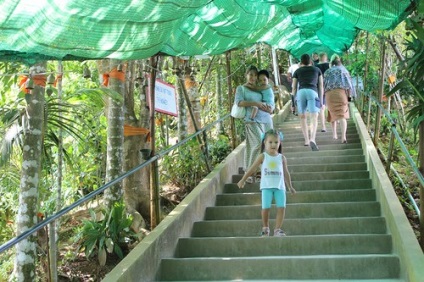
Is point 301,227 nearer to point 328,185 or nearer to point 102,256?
point 328,185

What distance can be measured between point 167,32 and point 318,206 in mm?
2975

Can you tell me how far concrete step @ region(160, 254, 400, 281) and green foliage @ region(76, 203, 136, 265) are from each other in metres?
1.61

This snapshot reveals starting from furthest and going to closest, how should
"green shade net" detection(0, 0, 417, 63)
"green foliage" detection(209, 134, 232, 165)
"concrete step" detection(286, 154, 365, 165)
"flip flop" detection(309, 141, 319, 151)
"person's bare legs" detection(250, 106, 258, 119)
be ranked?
"green foliage" detection(209, 134, 232, 165) < "flip flop" detection(309, 141, 319, 151) < "concrete step" detection(286, 154, 365, 165) < "person's bare legs" detection(250, 106, 258, 119) < "green shade net" detection(0, 0, 417, 63)

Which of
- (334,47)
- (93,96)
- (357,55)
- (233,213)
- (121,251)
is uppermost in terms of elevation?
(334,47)

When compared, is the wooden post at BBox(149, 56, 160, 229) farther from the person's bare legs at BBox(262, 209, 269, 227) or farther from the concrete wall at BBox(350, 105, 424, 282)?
the concrete wall at BBox(350, 105, 424, 282)

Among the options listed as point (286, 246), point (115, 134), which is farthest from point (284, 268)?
point (115, 134)

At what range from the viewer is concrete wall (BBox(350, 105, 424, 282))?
3.68 metres

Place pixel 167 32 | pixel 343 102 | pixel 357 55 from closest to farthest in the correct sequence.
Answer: pixel 167 32 < pixel 343 102 < pixel 357 55

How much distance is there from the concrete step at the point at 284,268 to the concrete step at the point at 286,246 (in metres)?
0.42

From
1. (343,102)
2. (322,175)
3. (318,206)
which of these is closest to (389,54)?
(343,102)

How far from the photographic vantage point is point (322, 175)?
7.43 metres

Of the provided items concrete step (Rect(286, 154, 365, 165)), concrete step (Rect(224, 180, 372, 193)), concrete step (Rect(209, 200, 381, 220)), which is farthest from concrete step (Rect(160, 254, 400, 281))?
concrete step (Rect(286, 154, 365, 165))

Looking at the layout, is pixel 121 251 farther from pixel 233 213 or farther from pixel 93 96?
pixel 93 96

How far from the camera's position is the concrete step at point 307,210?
5.91 meters
